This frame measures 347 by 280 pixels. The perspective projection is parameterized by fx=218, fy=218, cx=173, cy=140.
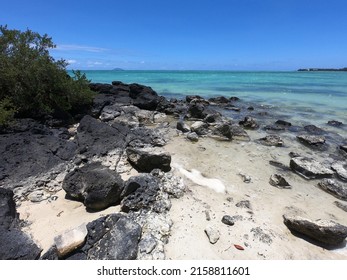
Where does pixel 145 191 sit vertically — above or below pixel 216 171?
above

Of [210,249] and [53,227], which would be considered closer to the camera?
[210,249]

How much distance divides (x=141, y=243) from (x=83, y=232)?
101 centimetres

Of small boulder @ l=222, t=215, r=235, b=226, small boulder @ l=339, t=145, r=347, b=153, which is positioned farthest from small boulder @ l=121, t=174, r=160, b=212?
small boulder @ l=339, t=145, r=347, b=153

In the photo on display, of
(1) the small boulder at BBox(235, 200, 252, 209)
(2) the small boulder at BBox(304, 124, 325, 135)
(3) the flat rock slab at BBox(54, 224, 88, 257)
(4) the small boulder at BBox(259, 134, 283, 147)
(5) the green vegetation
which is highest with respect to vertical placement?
(5) the green vegetation

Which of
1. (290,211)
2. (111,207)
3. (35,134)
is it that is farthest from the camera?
(35,134)

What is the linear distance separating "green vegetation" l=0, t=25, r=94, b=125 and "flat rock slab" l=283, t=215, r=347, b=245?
33.8ft

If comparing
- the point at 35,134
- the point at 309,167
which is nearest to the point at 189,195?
the point at 309,167

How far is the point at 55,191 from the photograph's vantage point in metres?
5.43

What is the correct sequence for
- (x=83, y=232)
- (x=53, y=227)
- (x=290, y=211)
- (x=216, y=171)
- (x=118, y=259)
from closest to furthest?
(x=118, y=259), (x=83, y=232), (x=53, y=227), (x=290, y=211), (x=216, y=171)

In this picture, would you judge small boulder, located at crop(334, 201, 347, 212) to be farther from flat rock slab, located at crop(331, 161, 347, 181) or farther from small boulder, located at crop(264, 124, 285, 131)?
small boulder, located at crop(264, 124, 285, 131)

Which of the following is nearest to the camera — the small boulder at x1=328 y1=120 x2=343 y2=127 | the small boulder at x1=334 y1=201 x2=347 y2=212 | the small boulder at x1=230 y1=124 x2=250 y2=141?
the small boulder at x1=334 y1=201 x2=347 y2=212

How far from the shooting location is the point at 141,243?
3799mm

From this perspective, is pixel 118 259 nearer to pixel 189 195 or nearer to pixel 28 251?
pixel 28 251

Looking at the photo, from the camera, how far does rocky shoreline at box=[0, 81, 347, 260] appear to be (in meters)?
3.71
